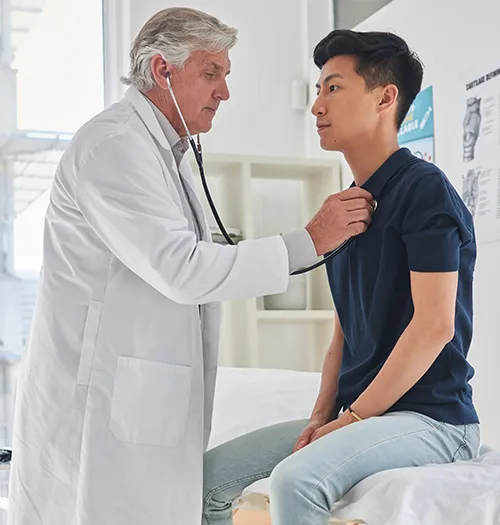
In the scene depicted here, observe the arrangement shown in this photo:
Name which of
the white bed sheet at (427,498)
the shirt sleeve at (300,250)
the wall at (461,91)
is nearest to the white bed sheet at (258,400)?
the wall at (461,91)

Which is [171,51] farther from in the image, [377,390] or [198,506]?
[198,506]

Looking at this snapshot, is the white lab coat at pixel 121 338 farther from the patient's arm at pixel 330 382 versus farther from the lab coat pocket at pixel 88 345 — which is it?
the patient's arm at pixel 330 382

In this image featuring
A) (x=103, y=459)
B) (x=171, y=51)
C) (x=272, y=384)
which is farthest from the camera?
(x=272, y=384)

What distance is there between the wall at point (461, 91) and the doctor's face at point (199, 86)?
108 centimetres

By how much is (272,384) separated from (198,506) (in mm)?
882

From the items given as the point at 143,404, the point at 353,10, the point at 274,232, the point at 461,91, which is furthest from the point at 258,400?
the point at 353,10

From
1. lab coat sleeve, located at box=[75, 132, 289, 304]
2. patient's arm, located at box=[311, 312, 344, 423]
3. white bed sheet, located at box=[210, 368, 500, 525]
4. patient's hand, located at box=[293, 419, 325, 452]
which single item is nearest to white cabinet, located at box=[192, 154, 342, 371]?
patient's arm, located at box=[311, 312, 344, 423]

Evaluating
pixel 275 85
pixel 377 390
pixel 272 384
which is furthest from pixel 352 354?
pixel 275 85

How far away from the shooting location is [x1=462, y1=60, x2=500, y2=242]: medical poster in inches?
94.0

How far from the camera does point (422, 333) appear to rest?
53.1 inches

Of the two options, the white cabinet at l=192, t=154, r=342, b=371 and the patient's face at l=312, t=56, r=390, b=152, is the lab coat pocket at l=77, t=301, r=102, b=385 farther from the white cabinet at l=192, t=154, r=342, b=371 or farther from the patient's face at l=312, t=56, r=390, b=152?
the white cabinet at l=192, t=154, r=342, b=371

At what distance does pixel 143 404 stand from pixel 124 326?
14 cm

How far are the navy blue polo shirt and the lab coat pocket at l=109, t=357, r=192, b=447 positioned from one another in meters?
0.32

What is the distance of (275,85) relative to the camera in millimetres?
3732
